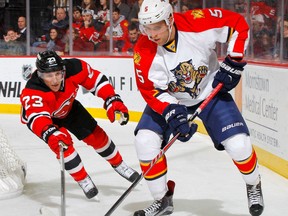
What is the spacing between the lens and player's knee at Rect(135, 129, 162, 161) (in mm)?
3010

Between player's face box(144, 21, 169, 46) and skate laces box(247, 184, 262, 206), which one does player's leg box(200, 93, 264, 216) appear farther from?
player's face box(144, 21, 169, 46)

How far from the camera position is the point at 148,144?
3.01 metres

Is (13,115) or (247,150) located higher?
(247,150)

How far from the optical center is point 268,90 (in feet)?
14.8

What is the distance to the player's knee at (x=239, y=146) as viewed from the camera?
2910 millimetres

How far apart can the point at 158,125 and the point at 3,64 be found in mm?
4987

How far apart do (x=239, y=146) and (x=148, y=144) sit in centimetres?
40

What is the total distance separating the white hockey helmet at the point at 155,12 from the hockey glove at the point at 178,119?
36 centimetres

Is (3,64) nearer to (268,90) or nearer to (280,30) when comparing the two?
(280,30)

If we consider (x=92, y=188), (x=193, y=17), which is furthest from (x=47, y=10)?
(x=193, y=17)

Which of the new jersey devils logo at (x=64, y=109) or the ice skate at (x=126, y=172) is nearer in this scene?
the new jersey devils logo at (x=64, y=109)

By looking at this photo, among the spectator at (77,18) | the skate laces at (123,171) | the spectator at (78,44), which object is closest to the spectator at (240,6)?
the spectator at (78,44)

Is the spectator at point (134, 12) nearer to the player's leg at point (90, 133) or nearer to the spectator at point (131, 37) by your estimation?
the spectator at point (131, 37)

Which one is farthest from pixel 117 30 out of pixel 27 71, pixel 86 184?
pixel 86 184
